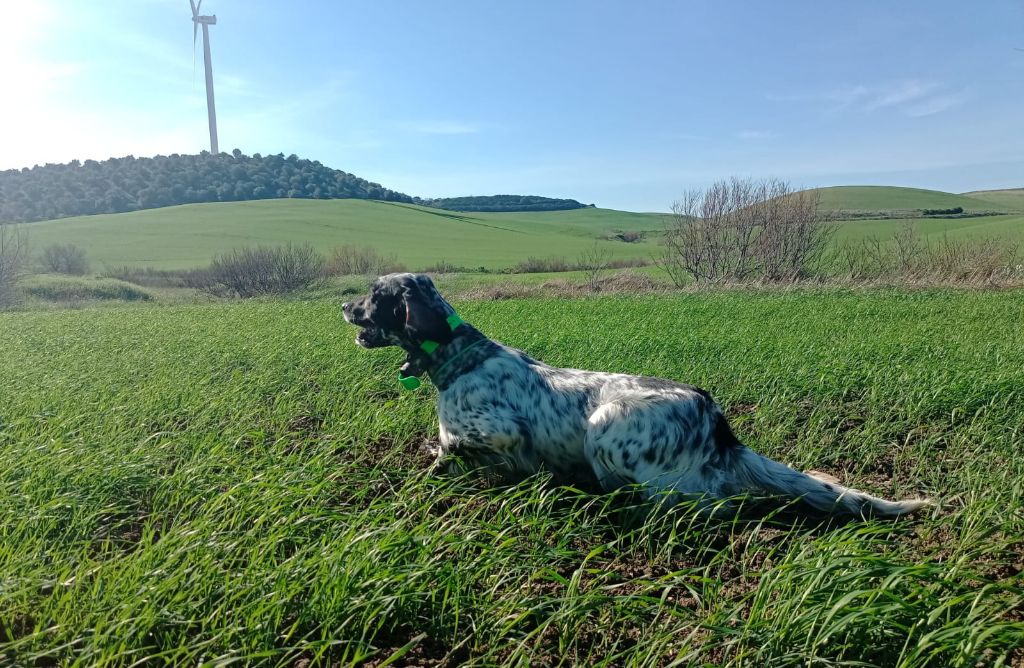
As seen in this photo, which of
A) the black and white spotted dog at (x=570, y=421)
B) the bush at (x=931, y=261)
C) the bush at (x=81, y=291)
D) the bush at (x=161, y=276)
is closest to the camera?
the black and white spotted dog at (x=570, y=421)

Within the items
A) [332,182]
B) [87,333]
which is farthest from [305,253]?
[332,182]

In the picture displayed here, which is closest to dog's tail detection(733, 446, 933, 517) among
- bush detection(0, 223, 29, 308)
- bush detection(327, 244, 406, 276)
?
bush detection(327, 244, 406, 276)

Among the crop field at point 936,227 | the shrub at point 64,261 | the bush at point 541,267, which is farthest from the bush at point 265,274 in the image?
the crop field at point 936,227

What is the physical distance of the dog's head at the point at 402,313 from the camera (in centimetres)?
426

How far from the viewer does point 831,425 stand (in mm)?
5496

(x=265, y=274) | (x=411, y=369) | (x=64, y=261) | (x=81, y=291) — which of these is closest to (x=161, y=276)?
(x=81, y=291)

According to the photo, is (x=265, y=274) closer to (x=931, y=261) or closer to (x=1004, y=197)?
(x=931, y=261)

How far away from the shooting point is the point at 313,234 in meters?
57.5

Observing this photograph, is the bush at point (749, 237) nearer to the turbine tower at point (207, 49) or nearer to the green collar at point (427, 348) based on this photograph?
the green collar at point (427, 348)

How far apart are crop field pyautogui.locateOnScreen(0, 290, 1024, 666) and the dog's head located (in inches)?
35.3

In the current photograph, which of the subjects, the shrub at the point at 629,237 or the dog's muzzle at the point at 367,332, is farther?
the shrub at the point at 629,237

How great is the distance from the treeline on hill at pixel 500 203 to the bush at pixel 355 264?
63061mm

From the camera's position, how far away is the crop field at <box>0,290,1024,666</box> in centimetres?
229

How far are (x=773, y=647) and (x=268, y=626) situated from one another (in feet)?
6.03
